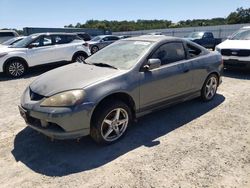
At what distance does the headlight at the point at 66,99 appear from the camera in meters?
3.47

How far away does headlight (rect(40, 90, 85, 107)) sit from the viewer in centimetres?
347

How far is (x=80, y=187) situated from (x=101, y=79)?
1.54 metres

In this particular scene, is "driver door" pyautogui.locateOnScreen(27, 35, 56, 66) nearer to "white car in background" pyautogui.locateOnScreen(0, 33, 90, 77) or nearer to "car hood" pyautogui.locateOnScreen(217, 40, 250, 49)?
"white car in background" pyautogui.locateOnScreen(0, 33, 90, 77)

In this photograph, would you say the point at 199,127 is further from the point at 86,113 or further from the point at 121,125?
the point at 86,113

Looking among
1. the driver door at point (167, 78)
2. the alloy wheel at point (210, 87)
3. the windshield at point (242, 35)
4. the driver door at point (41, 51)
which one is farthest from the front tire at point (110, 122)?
the windshield at point (242, 35)

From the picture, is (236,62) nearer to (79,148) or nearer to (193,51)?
(193,51)

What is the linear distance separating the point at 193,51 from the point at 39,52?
21.5 ft

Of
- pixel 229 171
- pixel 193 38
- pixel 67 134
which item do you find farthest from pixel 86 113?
pixel 193 38

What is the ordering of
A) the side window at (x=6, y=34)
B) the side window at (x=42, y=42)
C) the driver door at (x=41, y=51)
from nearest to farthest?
the driver door at (x=41, y=51), the side window at (x=42, y=42), the side window at (x=6, y=34)

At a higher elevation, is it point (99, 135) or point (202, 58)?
point (202, 58)

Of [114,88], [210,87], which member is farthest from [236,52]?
[114,88]

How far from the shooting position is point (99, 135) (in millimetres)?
3750

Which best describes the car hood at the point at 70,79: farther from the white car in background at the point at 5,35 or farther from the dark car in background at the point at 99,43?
the white car in background at the point at 5,35

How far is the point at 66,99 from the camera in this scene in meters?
3.50
